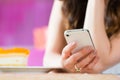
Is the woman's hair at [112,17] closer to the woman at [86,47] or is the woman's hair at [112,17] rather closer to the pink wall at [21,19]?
the woman at [86,47]

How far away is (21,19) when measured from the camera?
1768 millimetres

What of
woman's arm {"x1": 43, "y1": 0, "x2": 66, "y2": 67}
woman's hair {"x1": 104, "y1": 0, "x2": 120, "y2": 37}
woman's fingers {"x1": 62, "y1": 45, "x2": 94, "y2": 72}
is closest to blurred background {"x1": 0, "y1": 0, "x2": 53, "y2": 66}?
woman's arm {"x1": 43, "y1": 0, "x2": 66, "y2": 67}

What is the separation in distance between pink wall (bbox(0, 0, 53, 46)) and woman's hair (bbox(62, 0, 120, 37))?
1.96 feet

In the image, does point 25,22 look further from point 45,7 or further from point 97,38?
point 97,38

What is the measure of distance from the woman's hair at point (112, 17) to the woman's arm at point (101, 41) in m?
0.07

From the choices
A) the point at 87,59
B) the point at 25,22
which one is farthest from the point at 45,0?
the point at 87,59

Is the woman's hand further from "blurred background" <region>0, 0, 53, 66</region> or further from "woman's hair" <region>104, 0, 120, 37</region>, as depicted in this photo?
"blurred background" <region>0, 0, 53, 66</region>

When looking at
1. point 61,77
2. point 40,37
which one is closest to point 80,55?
point 61,77

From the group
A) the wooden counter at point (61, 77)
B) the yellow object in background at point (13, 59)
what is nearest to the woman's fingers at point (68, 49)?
the yellow object in background at point (13, 59)

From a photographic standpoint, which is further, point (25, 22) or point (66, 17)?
point (25, 22)

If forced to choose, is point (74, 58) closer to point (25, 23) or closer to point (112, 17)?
point (112, 17)

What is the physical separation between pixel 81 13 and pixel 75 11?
25 millimetres

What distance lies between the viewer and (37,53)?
1675 millimetres

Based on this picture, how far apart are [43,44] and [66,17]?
60 centimetres
